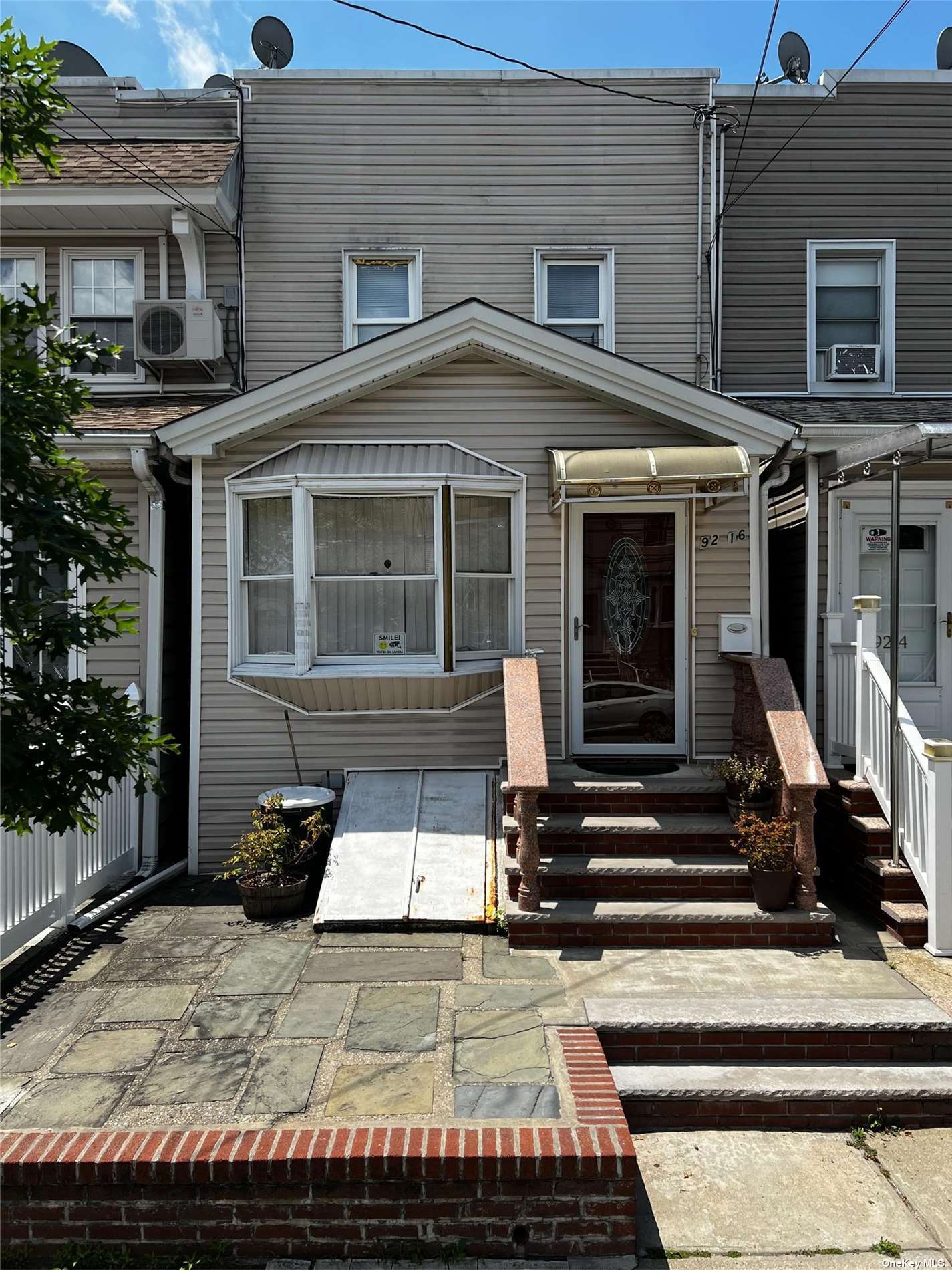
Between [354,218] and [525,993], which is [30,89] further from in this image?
[354,218]

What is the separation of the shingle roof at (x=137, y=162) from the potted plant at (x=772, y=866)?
26.2 feet

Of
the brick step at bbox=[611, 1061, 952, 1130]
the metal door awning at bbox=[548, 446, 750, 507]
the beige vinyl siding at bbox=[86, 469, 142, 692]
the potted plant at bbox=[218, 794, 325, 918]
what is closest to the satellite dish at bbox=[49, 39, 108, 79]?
the beige vinyl siding at bbox=[86, 469, 142, 692]

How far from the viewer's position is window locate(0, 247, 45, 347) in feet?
31.1

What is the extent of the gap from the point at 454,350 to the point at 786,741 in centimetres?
412

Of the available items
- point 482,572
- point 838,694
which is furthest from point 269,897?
point 838,694

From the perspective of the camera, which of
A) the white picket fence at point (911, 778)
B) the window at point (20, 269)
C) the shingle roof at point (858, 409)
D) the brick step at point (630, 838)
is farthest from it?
the window at point (20, 269)

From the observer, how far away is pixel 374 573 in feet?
24.3

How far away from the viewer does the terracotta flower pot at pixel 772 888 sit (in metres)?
5.81

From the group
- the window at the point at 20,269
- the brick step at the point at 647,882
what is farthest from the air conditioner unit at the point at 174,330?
the brick step at the point at 647,882

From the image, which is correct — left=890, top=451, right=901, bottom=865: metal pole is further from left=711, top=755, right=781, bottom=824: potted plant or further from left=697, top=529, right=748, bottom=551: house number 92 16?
left=697, top=529, right=748, bottom=551: house number 92 16

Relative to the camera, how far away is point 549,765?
7.50 meters

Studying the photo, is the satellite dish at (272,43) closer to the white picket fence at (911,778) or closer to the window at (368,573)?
the window at (368,573)

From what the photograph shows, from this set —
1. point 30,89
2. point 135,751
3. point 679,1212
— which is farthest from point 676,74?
point 679,1212

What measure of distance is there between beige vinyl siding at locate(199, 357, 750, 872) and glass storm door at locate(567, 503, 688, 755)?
277 millimetres
